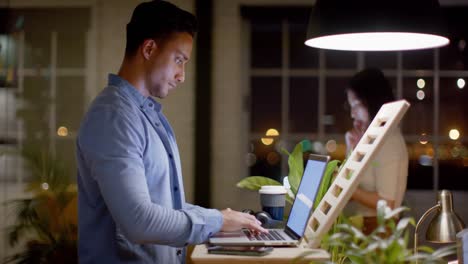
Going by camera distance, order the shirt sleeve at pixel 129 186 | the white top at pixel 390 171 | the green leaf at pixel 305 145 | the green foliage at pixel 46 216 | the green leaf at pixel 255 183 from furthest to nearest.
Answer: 1. the green foliage at pixel 46 216
2. the white top at pixel 390 171
3. the green leaf at pixel 305 145
4. the green leaf at pixel 255 183
5. the shirt sleeve at pixel 129 186

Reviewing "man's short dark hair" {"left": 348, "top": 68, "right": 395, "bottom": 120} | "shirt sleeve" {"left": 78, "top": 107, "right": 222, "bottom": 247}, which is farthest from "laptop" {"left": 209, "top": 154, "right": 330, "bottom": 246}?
"man's short dark hair" {"left": 348, "top": 68, "right": 395, "bottom": 120}

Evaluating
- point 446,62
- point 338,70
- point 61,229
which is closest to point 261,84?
point 338,70

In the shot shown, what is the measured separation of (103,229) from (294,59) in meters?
4.98

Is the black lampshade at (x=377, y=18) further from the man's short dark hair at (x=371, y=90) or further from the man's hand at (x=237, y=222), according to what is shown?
A: the man's short dark hair at (x=371, y=90)

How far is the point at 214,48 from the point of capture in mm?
7020

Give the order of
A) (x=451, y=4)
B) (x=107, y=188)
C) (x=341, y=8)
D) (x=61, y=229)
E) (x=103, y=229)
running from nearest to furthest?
(x=107, y=188) < (x=103, y=229) < (x=341, y=8) < (x=61, y=229) < (x=451, y=4)

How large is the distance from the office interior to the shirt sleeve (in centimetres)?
475

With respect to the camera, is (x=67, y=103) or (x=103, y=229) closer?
(x=103, y=229)

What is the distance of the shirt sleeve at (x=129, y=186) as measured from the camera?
206 cm

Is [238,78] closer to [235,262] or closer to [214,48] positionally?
[214,48]

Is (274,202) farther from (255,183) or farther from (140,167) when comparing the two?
(140,167)

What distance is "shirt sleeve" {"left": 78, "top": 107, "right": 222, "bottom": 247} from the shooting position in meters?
2.06

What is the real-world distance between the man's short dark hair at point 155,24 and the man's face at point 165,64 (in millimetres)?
24

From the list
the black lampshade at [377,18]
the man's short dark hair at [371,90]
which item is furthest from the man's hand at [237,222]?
→ the man's short dark hair at [371,90]
